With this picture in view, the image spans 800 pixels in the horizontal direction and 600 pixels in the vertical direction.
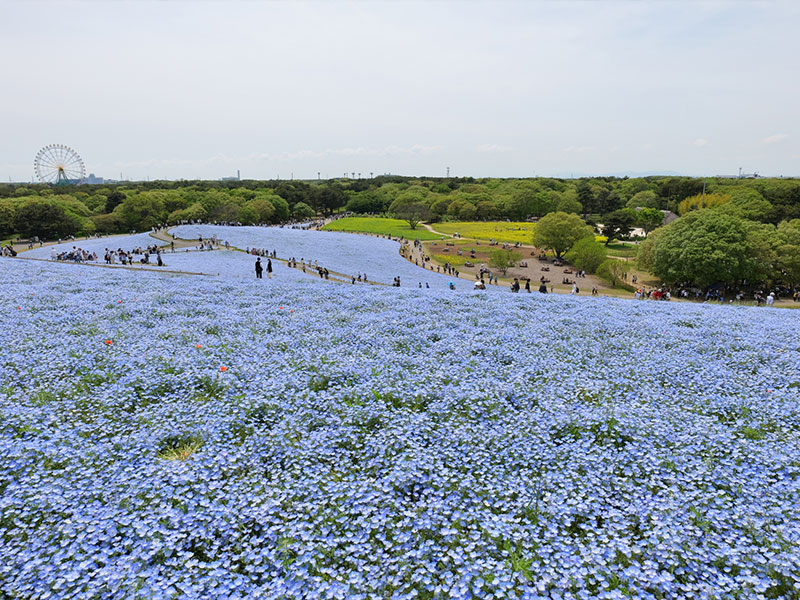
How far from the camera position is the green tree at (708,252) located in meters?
44.8

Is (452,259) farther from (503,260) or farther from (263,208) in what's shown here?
(263,208)

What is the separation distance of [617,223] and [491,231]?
81.7 feet

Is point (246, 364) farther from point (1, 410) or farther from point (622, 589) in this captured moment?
point (622, 589)

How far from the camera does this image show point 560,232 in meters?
66.9

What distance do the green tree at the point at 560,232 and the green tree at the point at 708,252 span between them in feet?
57.5

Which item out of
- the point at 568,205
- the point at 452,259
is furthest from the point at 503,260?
the point at 568,205

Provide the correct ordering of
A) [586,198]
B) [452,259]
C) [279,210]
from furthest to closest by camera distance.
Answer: [586,198] → [279,210] → [452,259]

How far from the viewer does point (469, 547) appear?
189 inches

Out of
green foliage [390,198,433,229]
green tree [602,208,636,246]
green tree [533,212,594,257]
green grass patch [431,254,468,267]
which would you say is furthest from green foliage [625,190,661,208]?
green grass patch [431,254,468,267]

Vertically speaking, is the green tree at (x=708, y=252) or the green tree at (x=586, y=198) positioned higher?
the green tree at (x=586, y=198)

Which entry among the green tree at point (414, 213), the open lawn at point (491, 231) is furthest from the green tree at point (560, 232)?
the green tree at point (414, 213)

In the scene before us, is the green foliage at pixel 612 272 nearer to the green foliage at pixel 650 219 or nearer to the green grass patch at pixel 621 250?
the green grass patch at pixel 621 250

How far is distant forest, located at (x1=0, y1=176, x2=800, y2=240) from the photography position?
73.4 m

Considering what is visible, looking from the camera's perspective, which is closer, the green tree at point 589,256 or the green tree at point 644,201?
the green tree at point 589,256
